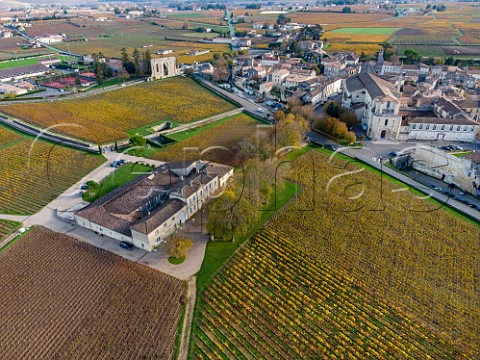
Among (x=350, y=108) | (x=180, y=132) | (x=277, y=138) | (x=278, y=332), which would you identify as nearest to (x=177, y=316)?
(x=278, y=332)

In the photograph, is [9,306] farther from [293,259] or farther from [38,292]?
[293,259]

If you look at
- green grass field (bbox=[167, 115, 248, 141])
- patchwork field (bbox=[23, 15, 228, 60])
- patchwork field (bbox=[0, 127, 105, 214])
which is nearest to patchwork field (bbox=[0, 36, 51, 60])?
patchwork field (bbox=[23, 15, 228, 60])

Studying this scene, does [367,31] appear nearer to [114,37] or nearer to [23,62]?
[114,37]

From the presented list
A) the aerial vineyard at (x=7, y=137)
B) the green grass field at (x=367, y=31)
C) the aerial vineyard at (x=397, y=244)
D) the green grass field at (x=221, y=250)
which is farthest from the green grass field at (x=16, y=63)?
the green grass field at (x=367, y=31)

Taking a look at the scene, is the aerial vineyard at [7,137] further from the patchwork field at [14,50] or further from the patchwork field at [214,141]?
the patchwork field at [14,50]

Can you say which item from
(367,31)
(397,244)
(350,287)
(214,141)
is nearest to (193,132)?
(214,141)

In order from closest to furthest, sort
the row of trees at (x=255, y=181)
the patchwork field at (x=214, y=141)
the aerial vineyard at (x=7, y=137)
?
1. the row of trees at (x=255, y=181)
2. the patchwork field at (x=214, y=141)
3. the aerial vineyard at (x=7, y=137)
